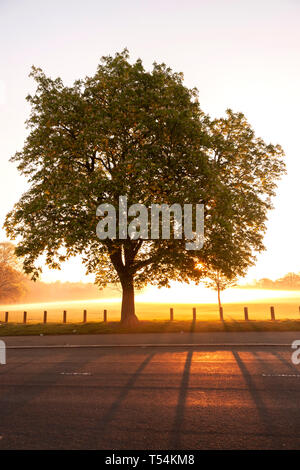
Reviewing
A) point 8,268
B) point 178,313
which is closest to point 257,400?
point 178,313

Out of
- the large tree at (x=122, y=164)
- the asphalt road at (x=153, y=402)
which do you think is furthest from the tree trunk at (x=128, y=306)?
the asphalt road at (x=153, y=402)

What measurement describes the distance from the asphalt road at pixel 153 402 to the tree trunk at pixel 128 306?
982 cm

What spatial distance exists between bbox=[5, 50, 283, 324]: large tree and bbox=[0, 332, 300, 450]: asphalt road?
347 inches

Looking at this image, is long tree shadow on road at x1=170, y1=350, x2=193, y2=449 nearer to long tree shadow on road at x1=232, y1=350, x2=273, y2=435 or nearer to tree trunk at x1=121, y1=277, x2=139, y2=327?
long tree shadow on road at x1=232, y1=350, x2=273, y2=435

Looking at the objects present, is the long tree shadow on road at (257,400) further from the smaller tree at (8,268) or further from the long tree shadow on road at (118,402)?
the smaller tree at (8,268)

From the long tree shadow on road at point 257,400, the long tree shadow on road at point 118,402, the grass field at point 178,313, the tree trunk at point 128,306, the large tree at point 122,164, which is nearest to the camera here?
the long tree shadow on road at point 257,400

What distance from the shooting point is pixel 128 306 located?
22.5 metres

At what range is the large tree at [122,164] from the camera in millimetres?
18188

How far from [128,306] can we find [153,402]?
15.5 meters

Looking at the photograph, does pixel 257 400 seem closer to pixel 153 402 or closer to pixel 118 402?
pixel 153 402

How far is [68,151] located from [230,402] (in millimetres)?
17764

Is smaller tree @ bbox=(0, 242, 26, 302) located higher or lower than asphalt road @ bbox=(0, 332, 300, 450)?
higher

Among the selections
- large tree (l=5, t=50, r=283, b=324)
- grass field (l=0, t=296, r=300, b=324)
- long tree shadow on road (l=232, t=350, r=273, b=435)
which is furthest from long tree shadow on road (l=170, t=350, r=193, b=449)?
grass field (l=0, t=296, r=300, b=324)

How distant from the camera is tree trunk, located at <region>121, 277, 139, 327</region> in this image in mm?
22123
